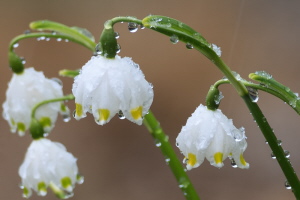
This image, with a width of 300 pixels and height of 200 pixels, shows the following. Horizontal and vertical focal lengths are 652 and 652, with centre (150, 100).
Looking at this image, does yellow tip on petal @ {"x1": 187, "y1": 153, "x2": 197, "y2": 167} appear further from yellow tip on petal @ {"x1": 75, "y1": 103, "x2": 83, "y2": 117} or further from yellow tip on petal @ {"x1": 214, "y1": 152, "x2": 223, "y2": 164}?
yellow tip on petal @ {"x1": 75, "y1": 103, "x2": 83, "y2": 117}

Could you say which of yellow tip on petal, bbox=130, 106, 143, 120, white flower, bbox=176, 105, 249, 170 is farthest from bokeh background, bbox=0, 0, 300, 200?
yellow tip on petal, bbox=130, 106, 143, 120

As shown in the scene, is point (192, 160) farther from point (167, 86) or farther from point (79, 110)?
point (167, 86)

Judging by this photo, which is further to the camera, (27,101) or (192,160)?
(27,101)

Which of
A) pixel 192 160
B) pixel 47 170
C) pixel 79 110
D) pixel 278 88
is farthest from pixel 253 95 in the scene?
pixel 47 170

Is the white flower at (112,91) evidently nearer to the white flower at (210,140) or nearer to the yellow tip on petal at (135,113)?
the yellow tip on petal at (135,113)

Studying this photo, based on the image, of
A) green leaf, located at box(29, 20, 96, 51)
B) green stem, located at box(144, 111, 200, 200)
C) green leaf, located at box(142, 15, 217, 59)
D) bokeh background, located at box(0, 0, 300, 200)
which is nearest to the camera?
green leaf, located at box(142, 15, 217, 59)

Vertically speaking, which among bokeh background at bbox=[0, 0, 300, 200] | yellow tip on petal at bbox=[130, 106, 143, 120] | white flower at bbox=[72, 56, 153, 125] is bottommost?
yellow tip on petal at bbox=[130, 106, 143, 120]
